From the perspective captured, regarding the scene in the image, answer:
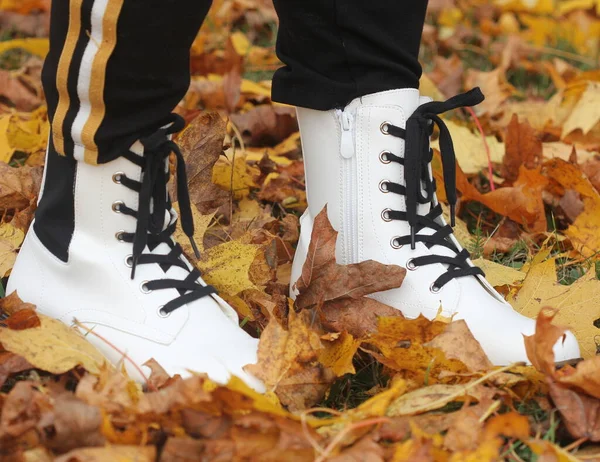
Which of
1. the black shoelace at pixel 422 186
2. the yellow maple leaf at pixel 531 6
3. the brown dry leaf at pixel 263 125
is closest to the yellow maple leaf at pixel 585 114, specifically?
the brown dry leaf at pixel 263 125

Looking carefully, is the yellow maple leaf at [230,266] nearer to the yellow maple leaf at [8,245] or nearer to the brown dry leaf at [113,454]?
the yellow maple leaf at [8,245]

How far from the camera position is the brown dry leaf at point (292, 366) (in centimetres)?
105

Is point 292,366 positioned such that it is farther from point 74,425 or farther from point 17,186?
point 17,186

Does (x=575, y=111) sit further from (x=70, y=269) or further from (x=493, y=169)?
(x=70, y=269)

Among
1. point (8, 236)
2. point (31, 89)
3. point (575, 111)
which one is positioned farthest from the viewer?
point (31, 89)

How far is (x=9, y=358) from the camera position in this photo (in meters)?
1.06

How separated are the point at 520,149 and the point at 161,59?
3.58ft

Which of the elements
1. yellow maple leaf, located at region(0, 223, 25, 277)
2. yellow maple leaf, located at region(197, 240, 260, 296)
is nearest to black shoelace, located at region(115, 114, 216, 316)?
yellow maple leaf, located at region(197, 240, 260, 296)

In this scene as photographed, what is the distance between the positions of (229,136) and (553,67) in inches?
52.9

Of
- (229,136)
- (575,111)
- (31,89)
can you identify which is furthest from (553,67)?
(31,89)

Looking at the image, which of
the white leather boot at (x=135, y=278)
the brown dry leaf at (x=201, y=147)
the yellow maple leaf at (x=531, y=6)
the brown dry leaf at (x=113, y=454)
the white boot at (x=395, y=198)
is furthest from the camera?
the yellow maple leaf at (x=531, y=6)

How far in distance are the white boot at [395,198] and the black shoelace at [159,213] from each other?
8.7 inches

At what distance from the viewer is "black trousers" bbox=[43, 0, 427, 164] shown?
972mm

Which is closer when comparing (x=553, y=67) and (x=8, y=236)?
(x=8, y=236)
